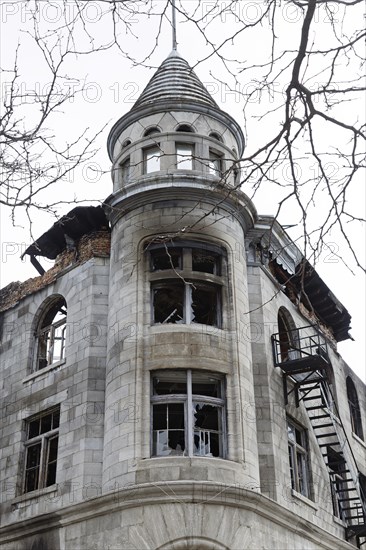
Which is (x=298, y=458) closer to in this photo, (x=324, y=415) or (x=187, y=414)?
(x=324, y=415)

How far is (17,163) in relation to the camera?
33.1 ft

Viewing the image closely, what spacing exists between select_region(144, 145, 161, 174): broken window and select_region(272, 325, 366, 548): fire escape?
5911 millimetres

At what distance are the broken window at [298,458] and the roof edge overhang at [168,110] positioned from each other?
28.5ft

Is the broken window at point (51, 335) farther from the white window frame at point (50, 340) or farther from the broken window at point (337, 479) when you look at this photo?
the broken window at point (337, 479)

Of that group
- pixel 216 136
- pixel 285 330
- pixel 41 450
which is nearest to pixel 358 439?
pixel 285 330

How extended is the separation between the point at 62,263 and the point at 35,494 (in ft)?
23.1

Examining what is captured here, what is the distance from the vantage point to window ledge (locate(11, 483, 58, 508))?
19609 millimetres

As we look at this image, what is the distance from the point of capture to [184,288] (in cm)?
2056

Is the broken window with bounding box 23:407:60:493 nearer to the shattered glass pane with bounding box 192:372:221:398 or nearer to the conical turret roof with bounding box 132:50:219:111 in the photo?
the shattered glass pane with bounding box 192:372:221:398

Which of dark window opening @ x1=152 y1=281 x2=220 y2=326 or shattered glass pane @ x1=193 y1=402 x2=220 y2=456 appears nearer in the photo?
shattered glass pane @ x1=193 y1=402 x2=220 y2=456

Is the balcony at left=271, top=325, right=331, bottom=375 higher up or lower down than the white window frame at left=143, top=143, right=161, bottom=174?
lower down

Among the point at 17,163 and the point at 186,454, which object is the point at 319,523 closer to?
the point at 186,454

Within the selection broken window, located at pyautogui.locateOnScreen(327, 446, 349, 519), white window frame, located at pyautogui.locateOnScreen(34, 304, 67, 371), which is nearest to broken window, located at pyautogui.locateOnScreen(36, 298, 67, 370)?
white window frame, located at pyautogui.locateOnScreen(34, 304, 67, 371)

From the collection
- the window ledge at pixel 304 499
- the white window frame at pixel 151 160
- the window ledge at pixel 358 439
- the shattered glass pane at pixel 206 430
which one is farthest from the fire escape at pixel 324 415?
the white window frame at pixel 151 160
